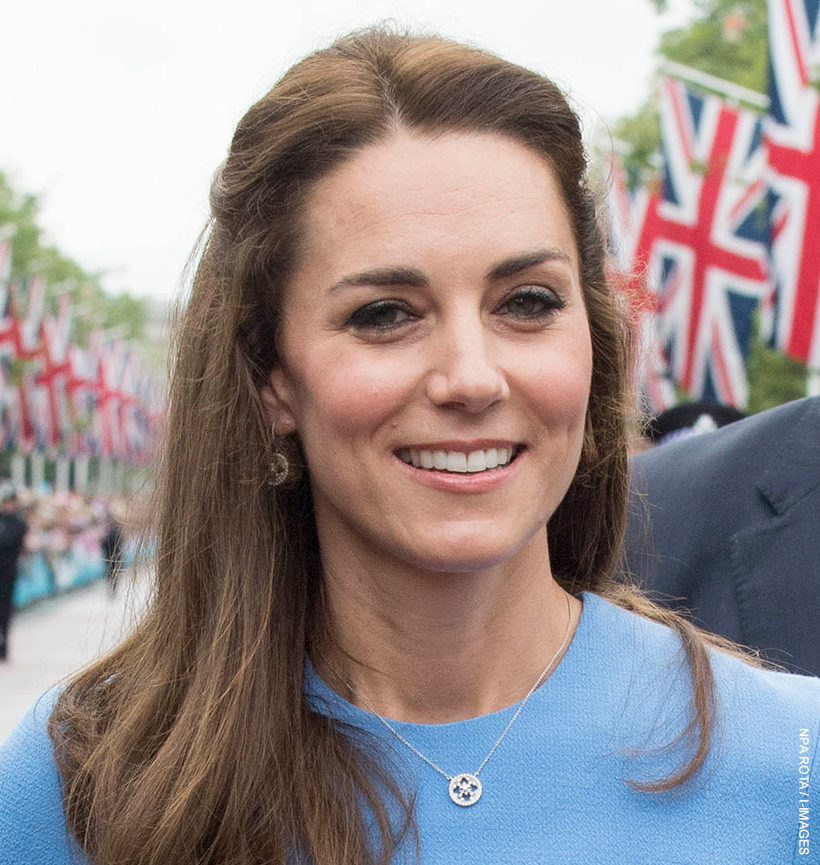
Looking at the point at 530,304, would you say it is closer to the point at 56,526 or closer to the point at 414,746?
the point at 414,746

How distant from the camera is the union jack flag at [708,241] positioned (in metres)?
12.7

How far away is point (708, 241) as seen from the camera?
13617 mm

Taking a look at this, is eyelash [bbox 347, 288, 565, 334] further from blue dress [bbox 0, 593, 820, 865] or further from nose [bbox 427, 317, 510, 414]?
blue dress [bbox 0, 593, 820, 865]

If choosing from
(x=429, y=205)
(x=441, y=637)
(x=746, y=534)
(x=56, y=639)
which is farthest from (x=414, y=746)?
(x=56, y=639)

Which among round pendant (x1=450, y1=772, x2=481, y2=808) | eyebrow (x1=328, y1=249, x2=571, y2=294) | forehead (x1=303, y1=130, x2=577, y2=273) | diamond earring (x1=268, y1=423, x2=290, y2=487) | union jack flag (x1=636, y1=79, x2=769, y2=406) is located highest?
forehead (x1=303, y1=130, x2=577, y2=273)

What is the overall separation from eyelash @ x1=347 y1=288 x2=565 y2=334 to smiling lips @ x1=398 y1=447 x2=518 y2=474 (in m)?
0.19

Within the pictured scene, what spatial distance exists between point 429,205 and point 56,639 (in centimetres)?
2035

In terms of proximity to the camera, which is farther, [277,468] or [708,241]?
[708,241]

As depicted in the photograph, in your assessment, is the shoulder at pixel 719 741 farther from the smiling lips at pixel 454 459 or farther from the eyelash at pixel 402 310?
the eyelash at pixel 402 310

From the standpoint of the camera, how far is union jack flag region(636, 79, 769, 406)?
12.7 meters

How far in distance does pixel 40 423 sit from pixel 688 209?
60.4 ft

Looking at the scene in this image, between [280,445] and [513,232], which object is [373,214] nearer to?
[513,232]

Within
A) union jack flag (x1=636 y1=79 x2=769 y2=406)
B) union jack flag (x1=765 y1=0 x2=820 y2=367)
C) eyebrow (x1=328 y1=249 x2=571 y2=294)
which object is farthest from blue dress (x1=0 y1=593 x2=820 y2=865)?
union jack flag (x1=636 y1=79 x2=769 y2=406)

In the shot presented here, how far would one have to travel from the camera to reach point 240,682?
7.25 ft
